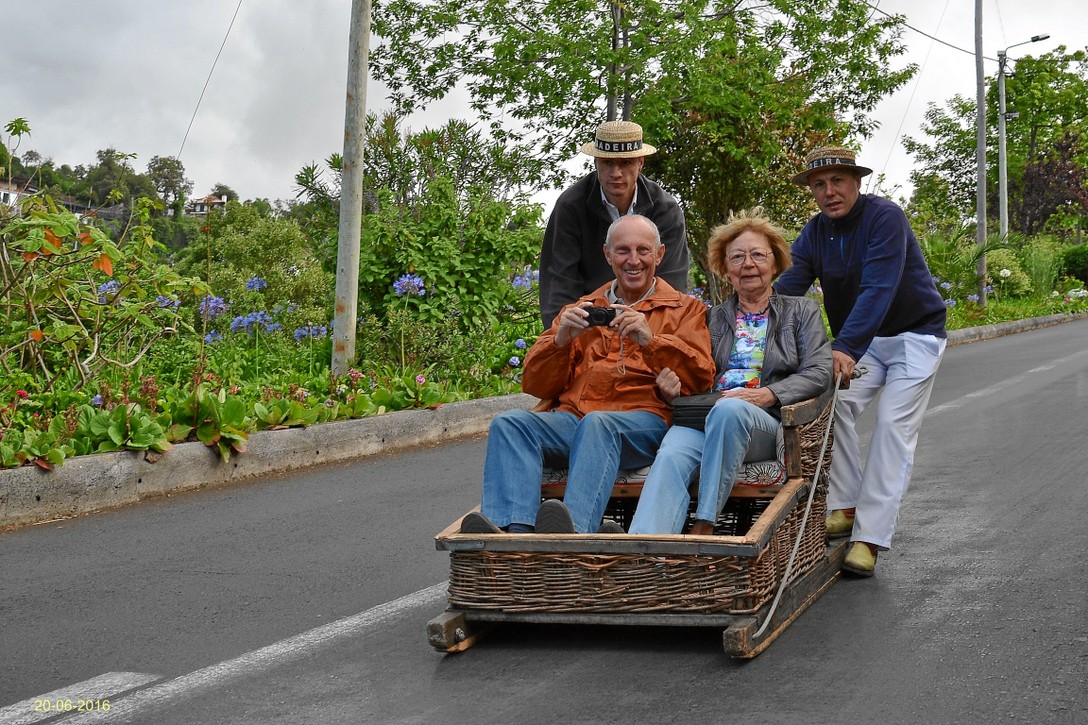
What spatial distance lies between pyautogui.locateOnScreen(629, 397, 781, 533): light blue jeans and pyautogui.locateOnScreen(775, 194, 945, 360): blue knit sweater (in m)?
0.87

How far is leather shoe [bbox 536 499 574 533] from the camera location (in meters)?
4.33

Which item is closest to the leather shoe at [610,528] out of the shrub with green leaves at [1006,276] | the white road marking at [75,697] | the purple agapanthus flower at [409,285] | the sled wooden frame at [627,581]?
the sled wooden frame at [627,581]

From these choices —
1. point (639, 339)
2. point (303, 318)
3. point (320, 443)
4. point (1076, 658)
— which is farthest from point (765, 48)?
point (1076, 658)

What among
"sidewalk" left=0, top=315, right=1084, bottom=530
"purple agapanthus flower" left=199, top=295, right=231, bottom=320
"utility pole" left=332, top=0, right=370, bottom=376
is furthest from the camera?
"purple agapanthus flower" left=199, top=295, right=231, bottom=320

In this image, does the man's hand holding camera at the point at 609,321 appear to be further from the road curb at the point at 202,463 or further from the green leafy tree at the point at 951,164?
the green leafy tree at the point at 951,164

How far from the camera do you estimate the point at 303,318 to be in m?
12.2

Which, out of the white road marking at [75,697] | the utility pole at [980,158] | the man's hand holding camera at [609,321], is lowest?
the white road marking at [75,697]

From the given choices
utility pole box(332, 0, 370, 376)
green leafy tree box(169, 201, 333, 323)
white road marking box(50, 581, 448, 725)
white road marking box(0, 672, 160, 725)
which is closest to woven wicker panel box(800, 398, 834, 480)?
white road marking box(50, 581, 448, 725)

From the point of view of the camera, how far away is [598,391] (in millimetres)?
5055

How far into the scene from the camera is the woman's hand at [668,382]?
16.1ft

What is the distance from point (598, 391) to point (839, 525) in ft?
4.33

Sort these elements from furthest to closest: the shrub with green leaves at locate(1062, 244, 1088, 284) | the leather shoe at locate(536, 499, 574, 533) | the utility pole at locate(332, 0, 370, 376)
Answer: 1. the shrub with green leaves at locate(1062, 244, 1088, 284)
2. the utility pole at locate(332, 0, 370, 376)
3. the leather shoe at locate(536, 499, 574, 533)

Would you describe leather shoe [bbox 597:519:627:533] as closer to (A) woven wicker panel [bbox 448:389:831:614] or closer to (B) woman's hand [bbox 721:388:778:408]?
(A) woven wicker panel [bbox 448:389:831:614]

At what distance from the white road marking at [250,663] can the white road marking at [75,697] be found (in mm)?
78
